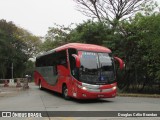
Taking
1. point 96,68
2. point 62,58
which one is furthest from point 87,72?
point 62,58

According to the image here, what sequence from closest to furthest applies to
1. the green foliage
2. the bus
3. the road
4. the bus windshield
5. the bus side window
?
the road, the bus, the bus windshield, the bus side window, the green foliage

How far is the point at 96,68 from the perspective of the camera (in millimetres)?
20016

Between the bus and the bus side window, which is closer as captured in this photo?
the bus

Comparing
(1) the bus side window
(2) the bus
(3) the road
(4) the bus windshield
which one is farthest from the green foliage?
(4) the bus windshield

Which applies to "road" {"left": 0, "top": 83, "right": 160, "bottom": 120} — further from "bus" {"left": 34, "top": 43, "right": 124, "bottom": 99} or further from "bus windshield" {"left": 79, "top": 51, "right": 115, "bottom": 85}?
"bus windshield" {"left": 79, "top": 51, "right": 115, "bottom": 85}

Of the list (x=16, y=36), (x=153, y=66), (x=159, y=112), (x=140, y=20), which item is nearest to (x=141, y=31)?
(x=140, y=20)

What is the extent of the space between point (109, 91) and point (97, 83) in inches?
36.9

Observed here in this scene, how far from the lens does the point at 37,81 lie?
35594 millimetres

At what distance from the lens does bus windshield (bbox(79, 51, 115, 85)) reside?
19.7m

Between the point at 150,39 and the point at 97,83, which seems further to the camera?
the point at 150,39

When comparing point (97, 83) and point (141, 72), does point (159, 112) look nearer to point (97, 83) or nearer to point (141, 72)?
point (97, 83)

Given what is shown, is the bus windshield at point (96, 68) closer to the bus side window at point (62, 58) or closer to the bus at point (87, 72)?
the bus at point (87, 72)

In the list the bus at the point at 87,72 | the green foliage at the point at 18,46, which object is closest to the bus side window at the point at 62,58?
the bus at the point at 87,72

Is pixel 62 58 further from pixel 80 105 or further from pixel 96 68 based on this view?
pixel 80 105
